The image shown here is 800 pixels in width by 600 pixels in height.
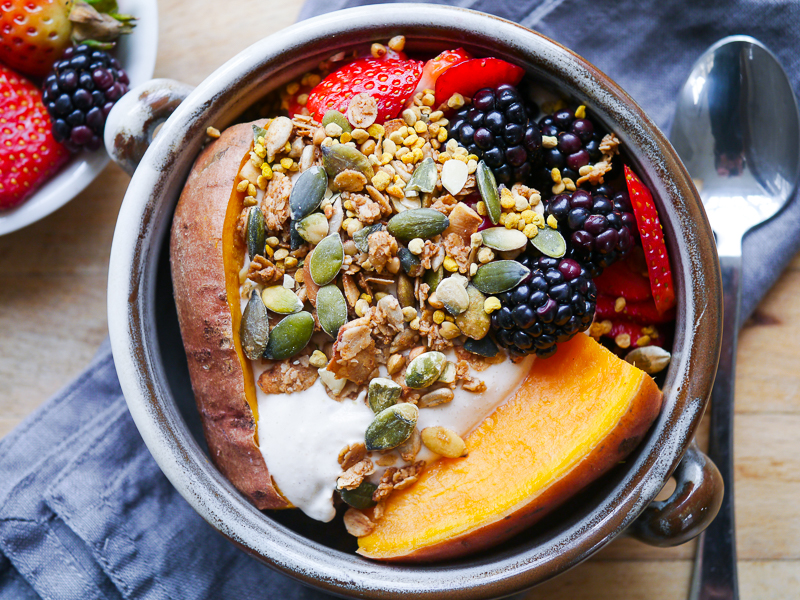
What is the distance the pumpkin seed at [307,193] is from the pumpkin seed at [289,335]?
0.18m

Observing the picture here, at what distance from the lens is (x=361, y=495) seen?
43.8 inches

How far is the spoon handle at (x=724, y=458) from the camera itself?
1.37 metres

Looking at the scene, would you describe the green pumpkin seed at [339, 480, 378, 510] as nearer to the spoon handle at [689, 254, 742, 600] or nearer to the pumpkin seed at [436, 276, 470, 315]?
the pumpkin seed at [436, 276, 470, 315]

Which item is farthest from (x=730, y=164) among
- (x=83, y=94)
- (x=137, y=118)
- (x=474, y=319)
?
(x=83, y=94)

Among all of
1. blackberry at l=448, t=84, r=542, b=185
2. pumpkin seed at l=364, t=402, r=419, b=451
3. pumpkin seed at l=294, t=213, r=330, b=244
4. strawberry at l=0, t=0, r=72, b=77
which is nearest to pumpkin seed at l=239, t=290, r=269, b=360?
pumpkin seed at l=294, t=213, r=330, b=244

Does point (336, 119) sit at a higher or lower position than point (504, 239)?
higher

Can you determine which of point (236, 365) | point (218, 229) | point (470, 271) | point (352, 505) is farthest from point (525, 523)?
point (218, 229)

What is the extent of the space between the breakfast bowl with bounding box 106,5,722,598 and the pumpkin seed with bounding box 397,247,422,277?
421mm

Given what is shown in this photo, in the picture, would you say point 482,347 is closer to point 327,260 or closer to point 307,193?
point 327,260

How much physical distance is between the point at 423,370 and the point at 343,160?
41cm

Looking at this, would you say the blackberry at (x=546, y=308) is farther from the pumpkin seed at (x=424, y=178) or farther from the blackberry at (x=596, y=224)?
the pumpkin seed at (x=424, y=178)

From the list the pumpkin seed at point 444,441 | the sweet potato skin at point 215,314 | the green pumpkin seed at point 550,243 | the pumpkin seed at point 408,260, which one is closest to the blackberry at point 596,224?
the green pumpkin seed at point 550,243

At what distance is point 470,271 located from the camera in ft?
3.60

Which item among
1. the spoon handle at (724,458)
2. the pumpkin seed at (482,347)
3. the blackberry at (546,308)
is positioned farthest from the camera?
the spoon handle at (724,458)
